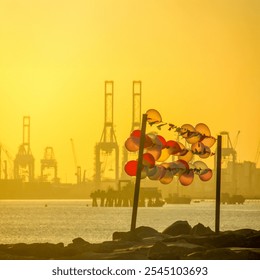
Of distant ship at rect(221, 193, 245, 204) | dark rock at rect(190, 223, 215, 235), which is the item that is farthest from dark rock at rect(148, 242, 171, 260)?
distant ship at rect(221, 193, 245, 204)

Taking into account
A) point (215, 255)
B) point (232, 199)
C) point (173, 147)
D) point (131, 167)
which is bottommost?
point (215, 255)

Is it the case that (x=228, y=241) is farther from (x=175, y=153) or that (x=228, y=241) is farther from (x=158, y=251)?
(x=158, y=251)

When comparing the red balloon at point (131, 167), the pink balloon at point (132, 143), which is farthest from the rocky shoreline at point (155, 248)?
the pink balloon at point (132, 143)

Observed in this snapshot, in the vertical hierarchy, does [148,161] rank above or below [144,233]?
above

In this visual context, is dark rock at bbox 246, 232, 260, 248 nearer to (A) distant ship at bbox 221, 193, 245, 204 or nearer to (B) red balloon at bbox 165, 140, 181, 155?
(B) red balloon at bbox 165, 140, 181, 155

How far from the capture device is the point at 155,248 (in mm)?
21062

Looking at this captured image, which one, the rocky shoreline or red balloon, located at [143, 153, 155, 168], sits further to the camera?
red balloon, located at [143, 153, 155, 168]

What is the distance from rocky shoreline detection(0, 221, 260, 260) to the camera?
20.8m

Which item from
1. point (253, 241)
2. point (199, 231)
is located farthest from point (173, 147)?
point (199, 231)

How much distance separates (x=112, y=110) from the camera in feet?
279

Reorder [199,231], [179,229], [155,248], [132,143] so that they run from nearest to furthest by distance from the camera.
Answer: [155,248]
[132,143]
[199,231]
[179,229]
